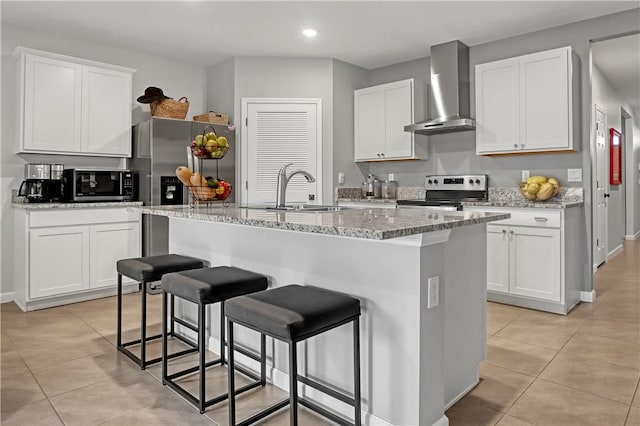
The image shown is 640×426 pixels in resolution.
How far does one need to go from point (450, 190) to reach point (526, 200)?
2.93 feet

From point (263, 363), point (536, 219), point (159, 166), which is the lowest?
point (263, 363)

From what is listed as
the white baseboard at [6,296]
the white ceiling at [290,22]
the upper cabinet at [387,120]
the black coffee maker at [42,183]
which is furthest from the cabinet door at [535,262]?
the white baseboard at [6,296]

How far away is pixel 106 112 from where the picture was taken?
429 cm

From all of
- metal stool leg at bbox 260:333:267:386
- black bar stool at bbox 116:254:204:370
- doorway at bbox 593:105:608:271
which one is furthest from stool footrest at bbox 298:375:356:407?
doorway at bbox 593:105:608:271

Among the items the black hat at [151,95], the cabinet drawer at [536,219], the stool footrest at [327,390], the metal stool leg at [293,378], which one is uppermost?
the black hat at [151,95]

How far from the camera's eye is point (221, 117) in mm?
4914

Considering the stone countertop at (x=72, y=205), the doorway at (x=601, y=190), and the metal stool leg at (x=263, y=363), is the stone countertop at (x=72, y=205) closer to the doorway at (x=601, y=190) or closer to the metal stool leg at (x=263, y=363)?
the metal stool leg at (x=263, y=363)

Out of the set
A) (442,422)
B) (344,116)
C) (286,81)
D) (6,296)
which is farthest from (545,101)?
(6,296)

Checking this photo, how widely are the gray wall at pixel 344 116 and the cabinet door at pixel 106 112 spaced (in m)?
2.31

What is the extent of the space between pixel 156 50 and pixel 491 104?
3.66 m

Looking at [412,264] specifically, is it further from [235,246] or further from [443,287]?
[235,246]

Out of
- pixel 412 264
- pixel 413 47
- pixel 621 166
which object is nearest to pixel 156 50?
pixel 413 47

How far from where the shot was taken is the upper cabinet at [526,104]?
3.81 m

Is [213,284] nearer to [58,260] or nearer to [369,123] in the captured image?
[58,260]
